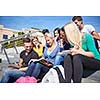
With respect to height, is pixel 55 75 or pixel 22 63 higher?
pixel 22 63

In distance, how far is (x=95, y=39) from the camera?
276cm

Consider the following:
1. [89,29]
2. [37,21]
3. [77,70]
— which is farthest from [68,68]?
[37,21]

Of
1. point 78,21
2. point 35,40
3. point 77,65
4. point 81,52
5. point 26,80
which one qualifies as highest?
point 78,21

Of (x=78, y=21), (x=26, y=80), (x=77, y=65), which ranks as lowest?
(x=26, y=80)

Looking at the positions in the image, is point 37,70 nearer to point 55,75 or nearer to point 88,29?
point 55,75

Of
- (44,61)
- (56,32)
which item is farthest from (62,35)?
(44,61)

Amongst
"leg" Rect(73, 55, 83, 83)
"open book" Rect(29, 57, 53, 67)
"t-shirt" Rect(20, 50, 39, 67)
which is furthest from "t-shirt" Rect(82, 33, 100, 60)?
"t-shirt" Rect(20, 50, 39, 67)

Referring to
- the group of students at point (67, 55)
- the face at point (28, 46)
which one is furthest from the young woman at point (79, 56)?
the face at point (28, 46)

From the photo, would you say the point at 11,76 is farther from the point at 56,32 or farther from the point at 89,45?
the point at 89,45

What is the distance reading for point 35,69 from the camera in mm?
2779

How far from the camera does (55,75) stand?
9.05 ft

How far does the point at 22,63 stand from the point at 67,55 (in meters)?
0.42

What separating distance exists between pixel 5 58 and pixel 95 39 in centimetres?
84
